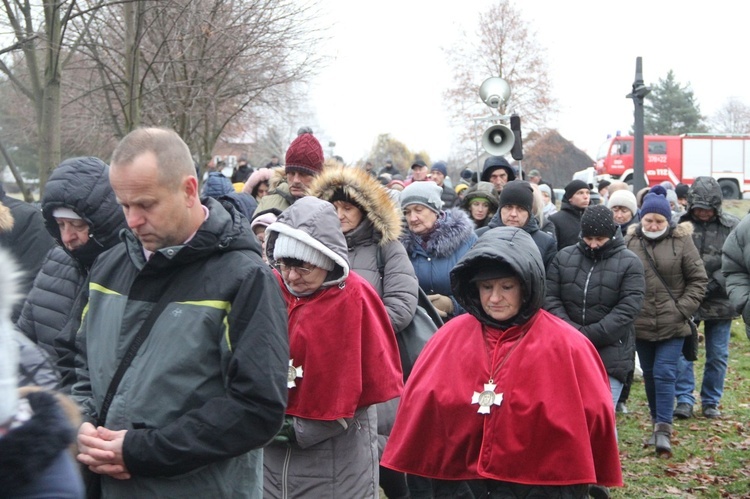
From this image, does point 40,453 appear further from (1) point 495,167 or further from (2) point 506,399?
(1) point 495,167

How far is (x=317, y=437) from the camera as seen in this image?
4.36 meters

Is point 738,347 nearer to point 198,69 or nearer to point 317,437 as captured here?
point 198,69

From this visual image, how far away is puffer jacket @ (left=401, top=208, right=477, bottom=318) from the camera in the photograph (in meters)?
6.96

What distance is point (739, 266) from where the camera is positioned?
22.5ft

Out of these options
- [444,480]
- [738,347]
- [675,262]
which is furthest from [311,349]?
[738,347]

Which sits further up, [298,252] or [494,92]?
[494,92]

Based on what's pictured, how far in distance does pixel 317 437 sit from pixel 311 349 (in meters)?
0.42

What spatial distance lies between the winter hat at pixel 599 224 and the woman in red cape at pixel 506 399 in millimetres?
3127

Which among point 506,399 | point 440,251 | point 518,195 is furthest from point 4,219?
point 518,195

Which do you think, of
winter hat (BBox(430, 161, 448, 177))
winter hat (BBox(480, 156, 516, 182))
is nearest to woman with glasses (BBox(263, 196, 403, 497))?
winter hat (BBox(480, 156, 516, 182))

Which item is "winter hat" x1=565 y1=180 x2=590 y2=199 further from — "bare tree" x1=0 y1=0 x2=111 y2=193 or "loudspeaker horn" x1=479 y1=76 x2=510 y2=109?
"bare tree" x1=0 y1=0 x2=111 y2=193

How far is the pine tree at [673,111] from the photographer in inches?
3098

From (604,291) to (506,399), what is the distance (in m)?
3.62

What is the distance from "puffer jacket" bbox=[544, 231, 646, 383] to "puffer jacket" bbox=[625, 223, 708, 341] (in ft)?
2.79
